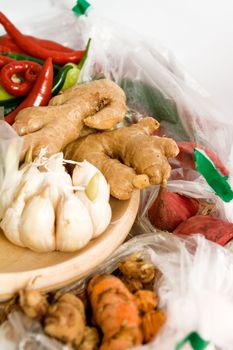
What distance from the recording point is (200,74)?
1542mm

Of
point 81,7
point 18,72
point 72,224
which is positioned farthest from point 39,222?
point 81,7

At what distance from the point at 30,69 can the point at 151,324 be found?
2.39 ft

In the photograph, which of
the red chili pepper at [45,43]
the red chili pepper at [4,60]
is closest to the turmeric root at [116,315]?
the red chili pepper at [4,60]

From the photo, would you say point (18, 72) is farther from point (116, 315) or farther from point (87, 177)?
point (116, 315)

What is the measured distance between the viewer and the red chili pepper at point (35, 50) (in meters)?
1.31

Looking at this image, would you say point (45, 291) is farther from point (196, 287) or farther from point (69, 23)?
point (69, 23)

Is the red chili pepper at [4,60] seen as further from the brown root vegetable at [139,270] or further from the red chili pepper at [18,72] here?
the brown root vegetable at [139,270]

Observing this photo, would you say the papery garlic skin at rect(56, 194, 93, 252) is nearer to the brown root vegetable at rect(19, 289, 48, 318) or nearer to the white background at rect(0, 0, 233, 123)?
the brown root vegetable at rect(19, 289, 48, 318)

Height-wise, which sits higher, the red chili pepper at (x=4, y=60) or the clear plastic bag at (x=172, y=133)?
the red chili pepper at (x=4, y=60)

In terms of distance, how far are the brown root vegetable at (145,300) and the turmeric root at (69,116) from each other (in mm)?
298

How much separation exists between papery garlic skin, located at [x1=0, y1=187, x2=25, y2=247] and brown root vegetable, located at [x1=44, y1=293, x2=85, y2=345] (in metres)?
0.15

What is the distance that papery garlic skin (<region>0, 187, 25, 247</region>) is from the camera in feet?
2.58

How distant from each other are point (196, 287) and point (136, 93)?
60 cm

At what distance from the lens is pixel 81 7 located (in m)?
1.41
